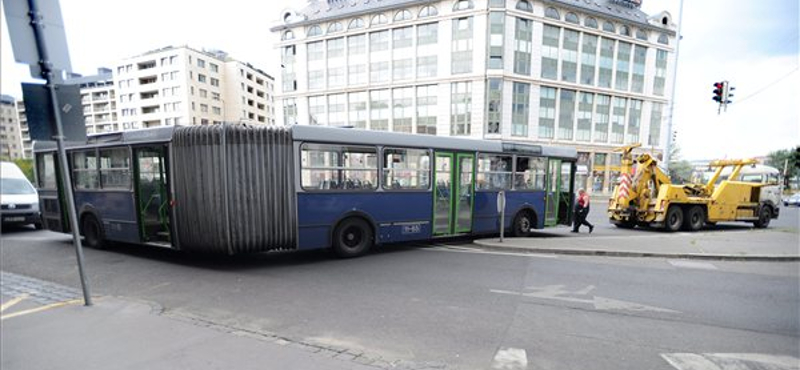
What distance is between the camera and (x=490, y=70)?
120 ft

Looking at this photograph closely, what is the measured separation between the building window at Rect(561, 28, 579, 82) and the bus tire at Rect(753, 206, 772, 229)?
1129 inches

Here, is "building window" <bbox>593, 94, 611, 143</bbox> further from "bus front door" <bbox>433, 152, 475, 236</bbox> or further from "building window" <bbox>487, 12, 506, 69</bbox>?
"bus front door" <bbox>433, 152, 475, 236</bbox>

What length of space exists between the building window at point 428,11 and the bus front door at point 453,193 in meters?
34.2

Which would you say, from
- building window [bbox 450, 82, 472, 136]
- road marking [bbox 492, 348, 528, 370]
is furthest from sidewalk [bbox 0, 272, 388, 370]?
building window [bbox 450, 82, 472, 136]

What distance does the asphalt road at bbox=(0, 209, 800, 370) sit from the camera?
12.6ft

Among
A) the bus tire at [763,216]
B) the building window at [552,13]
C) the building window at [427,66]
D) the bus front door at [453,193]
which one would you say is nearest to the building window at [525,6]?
the building window at [552,13]

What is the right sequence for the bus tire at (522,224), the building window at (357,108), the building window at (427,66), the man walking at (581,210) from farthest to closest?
the building window at (357,108) → the building window at (427,66) → the man walking at (581,210) → the bus tire at (522,224)

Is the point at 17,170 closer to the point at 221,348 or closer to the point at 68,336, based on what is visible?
the point at 68,336

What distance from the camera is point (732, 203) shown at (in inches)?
541

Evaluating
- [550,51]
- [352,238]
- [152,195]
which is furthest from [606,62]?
[152,195]

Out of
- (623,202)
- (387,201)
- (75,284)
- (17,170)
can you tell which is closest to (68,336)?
(75,284)

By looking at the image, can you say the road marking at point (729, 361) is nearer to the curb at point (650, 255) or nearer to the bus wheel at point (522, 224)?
the curb at point (650, 255)

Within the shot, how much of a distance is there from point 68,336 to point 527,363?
475 centimetres

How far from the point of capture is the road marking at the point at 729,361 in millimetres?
3497
